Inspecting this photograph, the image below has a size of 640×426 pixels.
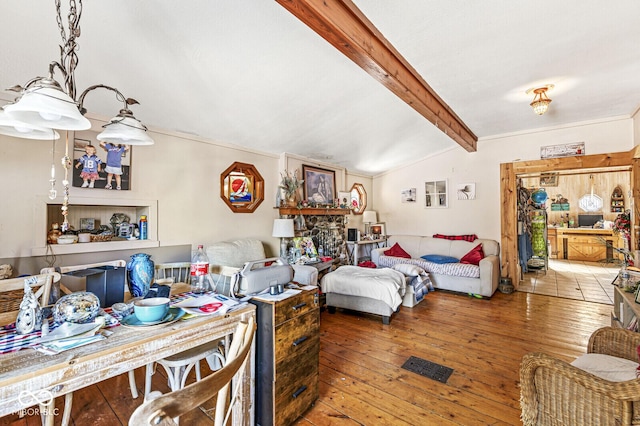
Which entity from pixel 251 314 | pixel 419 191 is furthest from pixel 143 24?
pixel 419 191

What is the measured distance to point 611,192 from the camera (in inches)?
301

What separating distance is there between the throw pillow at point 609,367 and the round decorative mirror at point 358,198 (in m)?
4.60

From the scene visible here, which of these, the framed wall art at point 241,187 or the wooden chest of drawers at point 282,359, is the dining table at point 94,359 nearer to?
the wooden chest of drawers at point 282,359

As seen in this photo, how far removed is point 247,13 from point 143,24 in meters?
0.66

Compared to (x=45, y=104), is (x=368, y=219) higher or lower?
lower

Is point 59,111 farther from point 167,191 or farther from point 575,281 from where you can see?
point 575,281

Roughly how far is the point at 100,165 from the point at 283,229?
221 centimetres

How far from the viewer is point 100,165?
272 centimetres

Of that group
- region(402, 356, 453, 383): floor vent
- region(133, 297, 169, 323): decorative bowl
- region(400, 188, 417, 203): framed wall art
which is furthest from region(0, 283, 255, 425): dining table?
region(400, 188, 417, 203): framed wall art

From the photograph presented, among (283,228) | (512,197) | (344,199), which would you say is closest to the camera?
(283,228)

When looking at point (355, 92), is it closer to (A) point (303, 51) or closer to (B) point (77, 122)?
(A) point (303, 51)

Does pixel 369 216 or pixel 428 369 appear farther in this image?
pixel 369 216

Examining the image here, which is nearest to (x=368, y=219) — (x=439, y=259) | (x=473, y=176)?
(x=439, y=259)

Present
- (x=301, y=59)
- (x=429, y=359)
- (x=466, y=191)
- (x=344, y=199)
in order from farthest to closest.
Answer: (x=344, y=199)
(x=466, y=191)
(x=429, y=359)
(x=301, y=59)
